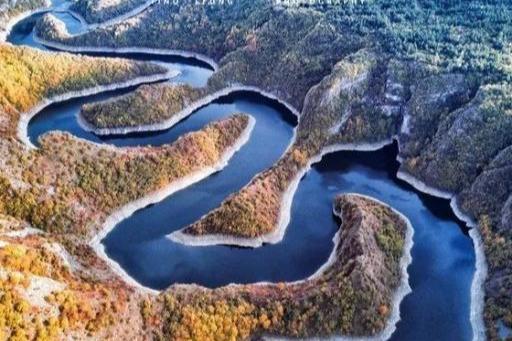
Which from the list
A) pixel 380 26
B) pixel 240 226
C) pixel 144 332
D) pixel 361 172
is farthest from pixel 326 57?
pixel 144 332

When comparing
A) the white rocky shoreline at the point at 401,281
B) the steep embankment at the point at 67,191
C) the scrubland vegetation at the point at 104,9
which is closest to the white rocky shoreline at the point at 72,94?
the steep embankment at the point at 67,191

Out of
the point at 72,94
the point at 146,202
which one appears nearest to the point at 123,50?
the point at 72,94

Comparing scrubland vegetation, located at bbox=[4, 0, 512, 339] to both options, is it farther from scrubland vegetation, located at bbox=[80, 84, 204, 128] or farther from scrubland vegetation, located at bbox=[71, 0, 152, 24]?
scrubland vegetation, located at bbox=[71, 0, 152, 24]

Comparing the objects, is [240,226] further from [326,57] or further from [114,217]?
[326,57]

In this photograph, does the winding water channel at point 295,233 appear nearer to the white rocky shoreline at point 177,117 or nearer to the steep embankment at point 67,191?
the white rocky shoreline at point 177,117

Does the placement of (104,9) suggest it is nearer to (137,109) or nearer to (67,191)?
(137,109)

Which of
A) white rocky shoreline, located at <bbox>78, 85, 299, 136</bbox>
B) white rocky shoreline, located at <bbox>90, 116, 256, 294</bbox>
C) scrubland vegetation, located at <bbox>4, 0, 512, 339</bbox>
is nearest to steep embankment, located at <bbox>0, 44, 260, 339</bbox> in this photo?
white rocky shoreline, located at <bbox>90, 116, 256, 294</bbox>

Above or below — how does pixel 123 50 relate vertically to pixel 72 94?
above

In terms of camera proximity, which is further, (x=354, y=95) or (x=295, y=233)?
(x=354, y=95)
